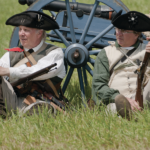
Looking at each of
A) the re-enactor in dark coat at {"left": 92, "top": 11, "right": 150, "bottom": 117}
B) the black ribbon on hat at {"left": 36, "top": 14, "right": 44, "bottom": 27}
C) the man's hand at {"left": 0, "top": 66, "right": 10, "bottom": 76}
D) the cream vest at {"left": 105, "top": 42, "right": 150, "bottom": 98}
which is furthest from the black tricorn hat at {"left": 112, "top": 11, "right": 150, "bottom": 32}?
the man's hand at {"left": 0, "top": 66, "right": 10, "bottom": 76}

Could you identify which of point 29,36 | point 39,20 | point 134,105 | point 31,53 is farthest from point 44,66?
point 134,105

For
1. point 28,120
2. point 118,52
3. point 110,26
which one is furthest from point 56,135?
point 110,26

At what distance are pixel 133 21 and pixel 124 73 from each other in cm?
60

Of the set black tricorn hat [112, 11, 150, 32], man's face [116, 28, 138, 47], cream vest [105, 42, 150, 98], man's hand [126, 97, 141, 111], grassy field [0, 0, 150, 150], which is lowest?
grassy field [0, 0, 150, 150]

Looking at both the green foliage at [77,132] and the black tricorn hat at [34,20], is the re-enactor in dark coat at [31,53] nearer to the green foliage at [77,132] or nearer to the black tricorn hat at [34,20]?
the black tricorn hat at [34,20]

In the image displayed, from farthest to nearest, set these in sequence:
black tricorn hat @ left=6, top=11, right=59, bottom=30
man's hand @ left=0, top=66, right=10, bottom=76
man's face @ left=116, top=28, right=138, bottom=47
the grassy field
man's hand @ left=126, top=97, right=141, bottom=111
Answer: black tricorn hat @ left=6, top=11, right=59, bottom=30, man's face @ left=116, top=28, right=138, bottom=47, man's hand @ left=0, top=66, right=10, bottom=76, man's hand @ left=126, top=97, right=141, bottom=111, the grassy field

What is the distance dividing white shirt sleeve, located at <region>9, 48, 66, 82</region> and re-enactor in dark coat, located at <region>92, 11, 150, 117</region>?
457 mm

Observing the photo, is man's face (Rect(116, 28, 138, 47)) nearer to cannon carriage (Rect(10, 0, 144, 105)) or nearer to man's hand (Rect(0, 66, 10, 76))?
cannon carriage (Rect(10, 0, 144, 105))

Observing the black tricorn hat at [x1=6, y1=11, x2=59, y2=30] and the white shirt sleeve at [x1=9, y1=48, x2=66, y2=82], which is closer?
the white shirt sleeve at [x1=9, y1=48, x2=66, y2=82]

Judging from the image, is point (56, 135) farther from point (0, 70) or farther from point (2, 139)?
point (0, 70)

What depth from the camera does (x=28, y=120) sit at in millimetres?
3305

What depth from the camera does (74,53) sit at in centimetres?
409

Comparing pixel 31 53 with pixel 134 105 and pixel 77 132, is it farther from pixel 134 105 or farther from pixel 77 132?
pixel 134 105

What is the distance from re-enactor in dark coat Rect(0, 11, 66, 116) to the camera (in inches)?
138
